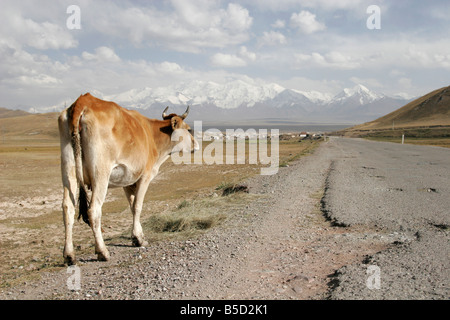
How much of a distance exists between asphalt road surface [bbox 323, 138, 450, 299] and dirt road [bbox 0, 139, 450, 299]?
2 cm

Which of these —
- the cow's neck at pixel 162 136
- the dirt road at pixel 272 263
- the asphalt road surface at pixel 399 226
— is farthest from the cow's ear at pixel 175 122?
the asphalt road surface at pixel 399 226

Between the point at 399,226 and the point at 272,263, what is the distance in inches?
130

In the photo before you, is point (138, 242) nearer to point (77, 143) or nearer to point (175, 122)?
point (77, 143)

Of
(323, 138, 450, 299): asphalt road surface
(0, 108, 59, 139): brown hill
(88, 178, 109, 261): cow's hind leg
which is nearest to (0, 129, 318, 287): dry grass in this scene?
Result: (88, 178, 109, 261): cow's hind leg

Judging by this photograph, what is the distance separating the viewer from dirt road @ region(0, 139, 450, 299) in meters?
4.33

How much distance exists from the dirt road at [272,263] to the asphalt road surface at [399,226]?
2 centimetres

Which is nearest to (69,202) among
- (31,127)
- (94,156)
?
(94,156)

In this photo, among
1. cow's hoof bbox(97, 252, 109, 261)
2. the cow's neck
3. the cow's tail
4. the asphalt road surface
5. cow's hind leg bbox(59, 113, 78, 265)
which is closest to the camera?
the asphalt road surface

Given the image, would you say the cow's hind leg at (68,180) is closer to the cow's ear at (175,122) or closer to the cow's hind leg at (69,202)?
the cow's hind leg at (69,202)

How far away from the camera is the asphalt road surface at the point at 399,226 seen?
426 cm

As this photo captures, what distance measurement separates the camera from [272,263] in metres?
5.25

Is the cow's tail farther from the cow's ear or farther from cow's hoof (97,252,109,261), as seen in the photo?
the cow's ear
